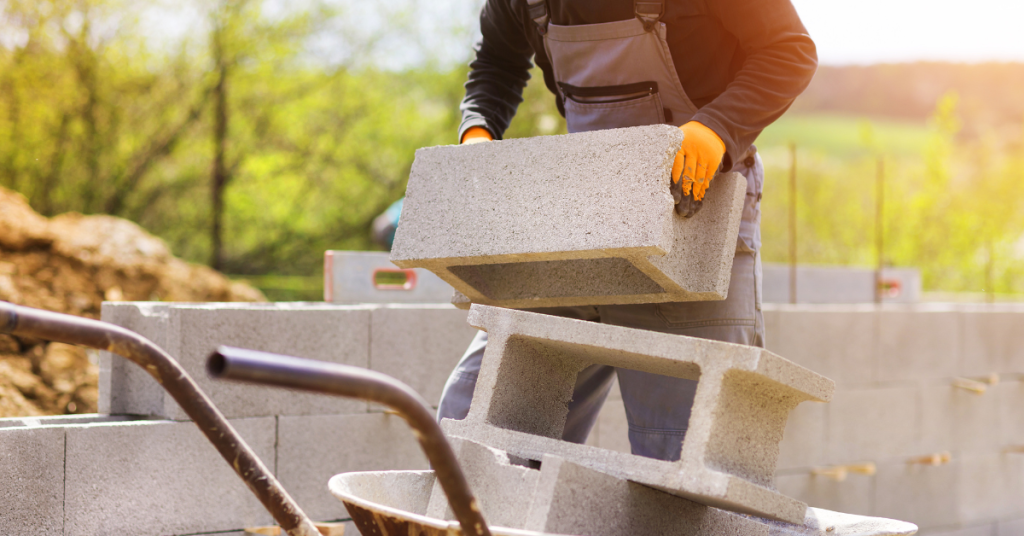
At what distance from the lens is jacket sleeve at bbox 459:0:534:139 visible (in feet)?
6.67

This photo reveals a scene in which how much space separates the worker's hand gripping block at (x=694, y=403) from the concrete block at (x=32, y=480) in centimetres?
130

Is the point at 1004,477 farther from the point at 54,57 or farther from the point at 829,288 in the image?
the point at 54,57

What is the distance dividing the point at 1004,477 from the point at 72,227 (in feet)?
17.4

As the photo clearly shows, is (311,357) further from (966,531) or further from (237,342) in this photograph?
(966,531)

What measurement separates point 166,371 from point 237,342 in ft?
5.18

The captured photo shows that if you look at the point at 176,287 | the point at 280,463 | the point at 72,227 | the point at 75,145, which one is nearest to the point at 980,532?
the point at 280,463

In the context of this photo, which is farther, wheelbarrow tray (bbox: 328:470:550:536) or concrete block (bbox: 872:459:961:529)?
concrete block (bbox: 872:459:961:529)

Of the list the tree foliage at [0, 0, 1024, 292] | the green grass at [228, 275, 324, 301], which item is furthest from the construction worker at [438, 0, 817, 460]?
the green grass at [228, 275, 324, 301]

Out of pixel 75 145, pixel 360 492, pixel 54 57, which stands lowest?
pixel 360 492

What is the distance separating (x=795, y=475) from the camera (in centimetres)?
402

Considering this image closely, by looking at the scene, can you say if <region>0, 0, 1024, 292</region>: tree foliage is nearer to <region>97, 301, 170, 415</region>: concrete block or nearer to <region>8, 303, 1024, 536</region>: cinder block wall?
<region>8, 303, 1024, 536</region>: cinder block wall

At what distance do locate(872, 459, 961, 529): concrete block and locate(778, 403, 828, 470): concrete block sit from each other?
0.53m

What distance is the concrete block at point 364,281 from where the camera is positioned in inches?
121

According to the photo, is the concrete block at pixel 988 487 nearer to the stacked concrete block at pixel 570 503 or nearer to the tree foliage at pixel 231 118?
the tree foliage at pixel 231 118
